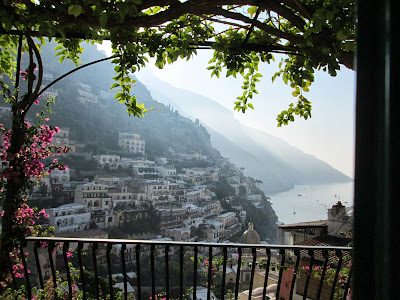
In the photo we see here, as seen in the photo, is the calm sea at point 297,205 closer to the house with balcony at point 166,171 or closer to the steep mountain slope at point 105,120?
the house with balcony at point 166,171

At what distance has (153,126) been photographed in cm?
3925

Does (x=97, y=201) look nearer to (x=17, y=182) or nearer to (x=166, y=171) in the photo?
(x=166, y=171)

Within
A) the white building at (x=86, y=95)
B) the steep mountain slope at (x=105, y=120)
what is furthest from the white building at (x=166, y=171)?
the white building at (x=86, y=95)

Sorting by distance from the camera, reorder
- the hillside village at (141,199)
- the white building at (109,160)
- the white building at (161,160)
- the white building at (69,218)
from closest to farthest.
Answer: the white building at (69,218) < the hillside village at (141,199) < the white building at (109,160) < the white building at (161,160)

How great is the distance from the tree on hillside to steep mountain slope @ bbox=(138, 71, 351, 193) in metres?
23.2

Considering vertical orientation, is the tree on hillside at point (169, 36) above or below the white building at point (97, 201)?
above

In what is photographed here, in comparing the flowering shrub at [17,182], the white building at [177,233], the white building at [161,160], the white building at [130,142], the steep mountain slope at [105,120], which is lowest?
the white building at [177,233]

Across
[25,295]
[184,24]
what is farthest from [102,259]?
[184,24]

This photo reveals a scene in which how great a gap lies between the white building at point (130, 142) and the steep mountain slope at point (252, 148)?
724 cm

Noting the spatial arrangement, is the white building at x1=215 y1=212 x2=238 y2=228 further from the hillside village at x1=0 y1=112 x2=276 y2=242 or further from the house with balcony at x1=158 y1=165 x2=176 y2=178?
the house with balcony at x1=158 y1=165 x2=176 y2=178

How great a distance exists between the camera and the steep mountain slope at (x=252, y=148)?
32.8m

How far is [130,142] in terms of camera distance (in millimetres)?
33969

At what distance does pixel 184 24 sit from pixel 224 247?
4.80ft

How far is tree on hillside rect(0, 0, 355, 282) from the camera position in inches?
57.1
